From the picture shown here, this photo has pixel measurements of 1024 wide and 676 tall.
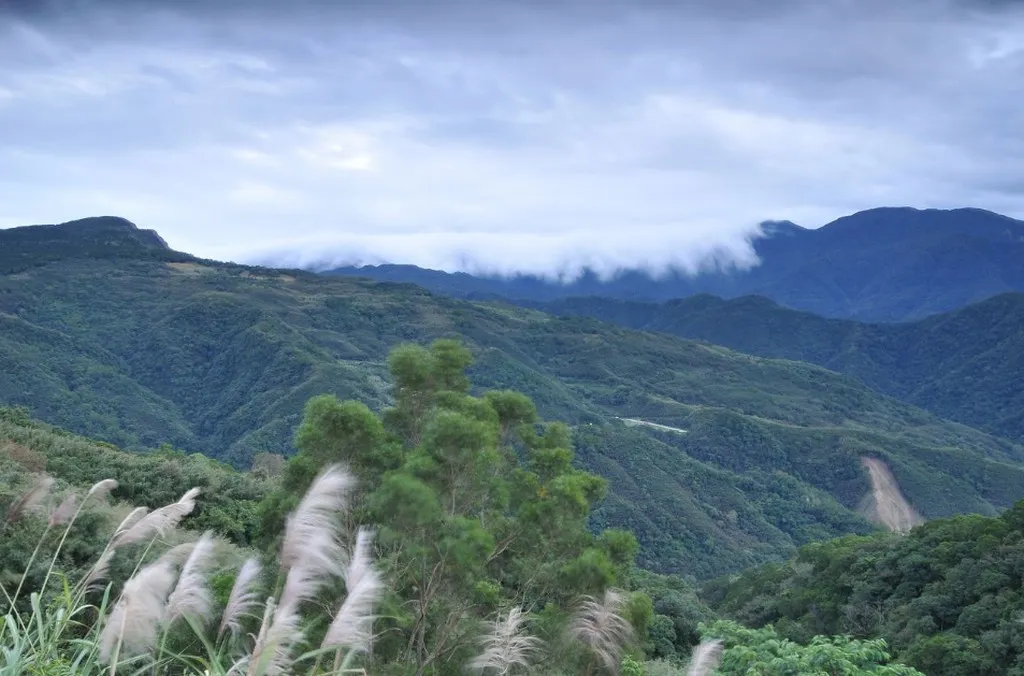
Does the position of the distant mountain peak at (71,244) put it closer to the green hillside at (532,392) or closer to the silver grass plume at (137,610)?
the green hillside at (532,392)

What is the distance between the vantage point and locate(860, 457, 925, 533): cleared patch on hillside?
82938 mm

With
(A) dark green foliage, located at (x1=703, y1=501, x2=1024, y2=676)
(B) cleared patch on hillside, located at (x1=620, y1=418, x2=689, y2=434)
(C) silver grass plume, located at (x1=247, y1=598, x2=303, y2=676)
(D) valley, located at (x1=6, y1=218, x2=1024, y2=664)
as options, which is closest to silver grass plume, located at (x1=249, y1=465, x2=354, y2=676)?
(C) silver grass plume, located at (x1=247, y1=598, x2=303, y2=676)

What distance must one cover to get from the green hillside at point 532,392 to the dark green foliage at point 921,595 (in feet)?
91.4

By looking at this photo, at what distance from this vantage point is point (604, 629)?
26.3 feet

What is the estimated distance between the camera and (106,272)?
123 meters

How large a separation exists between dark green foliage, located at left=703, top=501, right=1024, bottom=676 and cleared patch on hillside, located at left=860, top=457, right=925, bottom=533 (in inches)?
2038

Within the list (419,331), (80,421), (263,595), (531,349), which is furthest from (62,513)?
(531,349)

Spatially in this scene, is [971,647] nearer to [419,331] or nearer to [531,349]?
[419,331]

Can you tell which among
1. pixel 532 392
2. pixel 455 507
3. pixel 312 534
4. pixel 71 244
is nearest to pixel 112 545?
pixel 312 534

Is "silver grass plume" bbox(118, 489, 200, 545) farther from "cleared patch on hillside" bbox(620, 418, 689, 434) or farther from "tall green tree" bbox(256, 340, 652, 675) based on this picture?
"cleared patch on hillside" bbox(620, 418, 689, 434)

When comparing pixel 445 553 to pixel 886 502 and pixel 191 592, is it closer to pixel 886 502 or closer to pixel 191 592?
pixel 191 592

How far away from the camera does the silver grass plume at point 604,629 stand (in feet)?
26.0

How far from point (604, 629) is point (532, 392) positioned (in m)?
93.4

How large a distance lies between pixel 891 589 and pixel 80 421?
64666 mm
